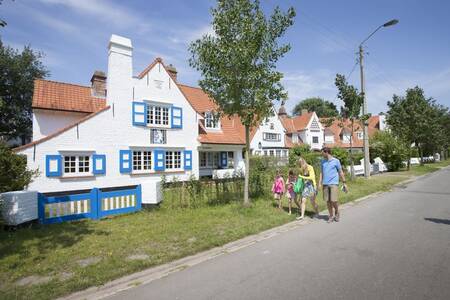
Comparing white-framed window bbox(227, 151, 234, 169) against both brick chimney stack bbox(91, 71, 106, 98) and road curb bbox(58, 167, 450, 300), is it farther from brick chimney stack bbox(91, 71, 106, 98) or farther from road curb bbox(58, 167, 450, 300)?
road curb bbox(58, 167, 450, 300)

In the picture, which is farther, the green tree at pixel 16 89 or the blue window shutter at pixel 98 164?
the green tree at pixel 16 89

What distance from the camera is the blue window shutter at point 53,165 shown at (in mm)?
14406

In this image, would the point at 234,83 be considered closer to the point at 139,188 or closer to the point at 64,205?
the point at 139,188

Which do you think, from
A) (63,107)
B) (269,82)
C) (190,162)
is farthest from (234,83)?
(63,107)

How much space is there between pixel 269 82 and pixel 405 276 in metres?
6.92

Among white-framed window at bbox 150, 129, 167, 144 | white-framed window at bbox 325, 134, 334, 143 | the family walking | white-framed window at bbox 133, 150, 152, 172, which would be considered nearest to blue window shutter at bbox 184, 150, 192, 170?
white-framed window at bbox 150, 129, 167, 144

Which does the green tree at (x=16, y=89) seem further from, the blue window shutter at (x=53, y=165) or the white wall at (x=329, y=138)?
the white wall at (x=329, y=138)

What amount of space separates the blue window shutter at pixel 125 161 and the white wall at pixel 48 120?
4.99 metres

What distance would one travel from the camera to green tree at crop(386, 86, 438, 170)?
109 ft

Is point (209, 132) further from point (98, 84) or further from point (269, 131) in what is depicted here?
point (269, 131)

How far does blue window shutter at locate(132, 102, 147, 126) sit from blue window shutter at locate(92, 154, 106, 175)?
9.35 feet

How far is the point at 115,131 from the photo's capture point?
16812 mm

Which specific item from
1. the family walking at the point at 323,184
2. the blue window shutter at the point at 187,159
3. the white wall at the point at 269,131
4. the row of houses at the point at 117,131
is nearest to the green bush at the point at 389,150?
the white wall at the point at 269,131

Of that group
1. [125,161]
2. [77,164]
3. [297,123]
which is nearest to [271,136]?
[297,123]
